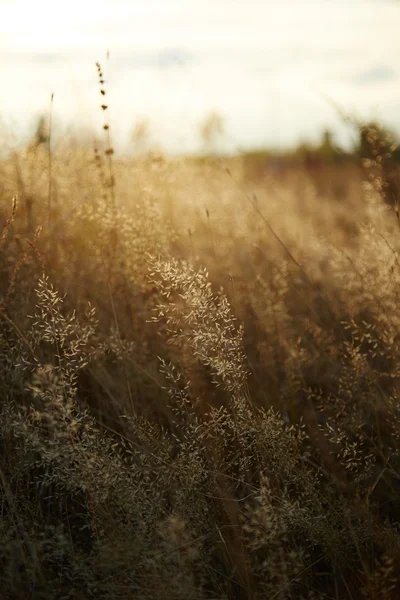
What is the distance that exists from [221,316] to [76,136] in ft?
6.48

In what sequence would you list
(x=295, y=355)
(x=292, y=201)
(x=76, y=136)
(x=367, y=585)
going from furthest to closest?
(x=292, y=201) < (x=76, y=136) < (x=295, y=355) < (x=367, y=585)

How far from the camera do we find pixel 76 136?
304 centimetres

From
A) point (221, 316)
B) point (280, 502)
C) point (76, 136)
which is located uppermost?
point (76, 136)

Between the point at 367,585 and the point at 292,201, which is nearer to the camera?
the point at 367,585

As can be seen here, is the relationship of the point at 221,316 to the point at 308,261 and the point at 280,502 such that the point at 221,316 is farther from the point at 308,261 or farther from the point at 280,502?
the point at 308,261

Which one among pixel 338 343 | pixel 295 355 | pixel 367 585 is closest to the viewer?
pixel 367 585

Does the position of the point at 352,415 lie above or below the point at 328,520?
above

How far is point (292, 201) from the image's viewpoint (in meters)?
5.25

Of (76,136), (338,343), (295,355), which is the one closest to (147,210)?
(295,355)

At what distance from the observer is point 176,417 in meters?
1.87

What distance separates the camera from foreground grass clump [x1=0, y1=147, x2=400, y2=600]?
4.40 feet

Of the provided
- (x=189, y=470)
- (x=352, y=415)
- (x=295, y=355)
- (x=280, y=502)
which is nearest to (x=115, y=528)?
(x=189, y=470)

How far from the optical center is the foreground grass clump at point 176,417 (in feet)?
4.40

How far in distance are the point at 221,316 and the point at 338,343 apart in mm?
962
